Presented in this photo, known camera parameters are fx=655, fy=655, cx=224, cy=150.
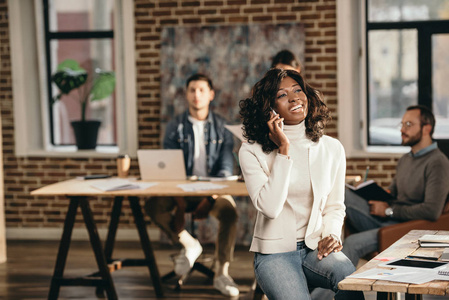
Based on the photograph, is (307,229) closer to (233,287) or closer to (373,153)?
(233,287)

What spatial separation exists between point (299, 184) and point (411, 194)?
1562 millimetres

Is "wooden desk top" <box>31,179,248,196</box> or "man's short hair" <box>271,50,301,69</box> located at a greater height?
"man's short hair" <box>271,50,301,69</box>

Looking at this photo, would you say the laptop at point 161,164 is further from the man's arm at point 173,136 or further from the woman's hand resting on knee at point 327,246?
the woman's hand resting on knee at point 327,246

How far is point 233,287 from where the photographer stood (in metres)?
4.27

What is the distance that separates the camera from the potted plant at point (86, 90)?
603 centimetres

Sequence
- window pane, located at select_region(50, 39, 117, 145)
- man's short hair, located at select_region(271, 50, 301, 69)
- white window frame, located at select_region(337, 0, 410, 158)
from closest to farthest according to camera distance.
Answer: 1. man's short hair, located at select_region(271, 50, 301, 69)
2. white window frame, located at select_region(337, 0, 410, 158)
3. window pane, located at select_region(50, 39, 117, 145)

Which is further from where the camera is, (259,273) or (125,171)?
(125,171)

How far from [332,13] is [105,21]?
2.14 meters

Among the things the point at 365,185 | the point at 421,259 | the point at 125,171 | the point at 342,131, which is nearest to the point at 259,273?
the point at 421,259

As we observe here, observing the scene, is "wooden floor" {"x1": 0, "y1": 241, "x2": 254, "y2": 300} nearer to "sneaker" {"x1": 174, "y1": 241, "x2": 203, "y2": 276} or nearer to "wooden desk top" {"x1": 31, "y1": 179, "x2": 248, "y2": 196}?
"sneaker" {"x1": 174, "y1": 241, "x2": 203, "y2": 276}

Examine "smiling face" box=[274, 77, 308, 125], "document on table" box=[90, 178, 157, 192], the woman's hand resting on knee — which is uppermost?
"smiling face" box=[274, 77, 308, 125]

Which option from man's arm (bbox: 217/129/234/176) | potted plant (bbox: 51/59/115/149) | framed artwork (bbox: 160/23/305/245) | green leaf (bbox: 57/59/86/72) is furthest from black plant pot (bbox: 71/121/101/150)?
man's arm (bbox: 217/129/234/176)

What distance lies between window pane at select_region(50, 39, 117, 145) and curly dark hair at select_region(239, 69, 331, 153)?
12.4 ft

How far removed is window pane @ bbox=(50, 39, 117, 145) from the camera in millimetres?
6273
